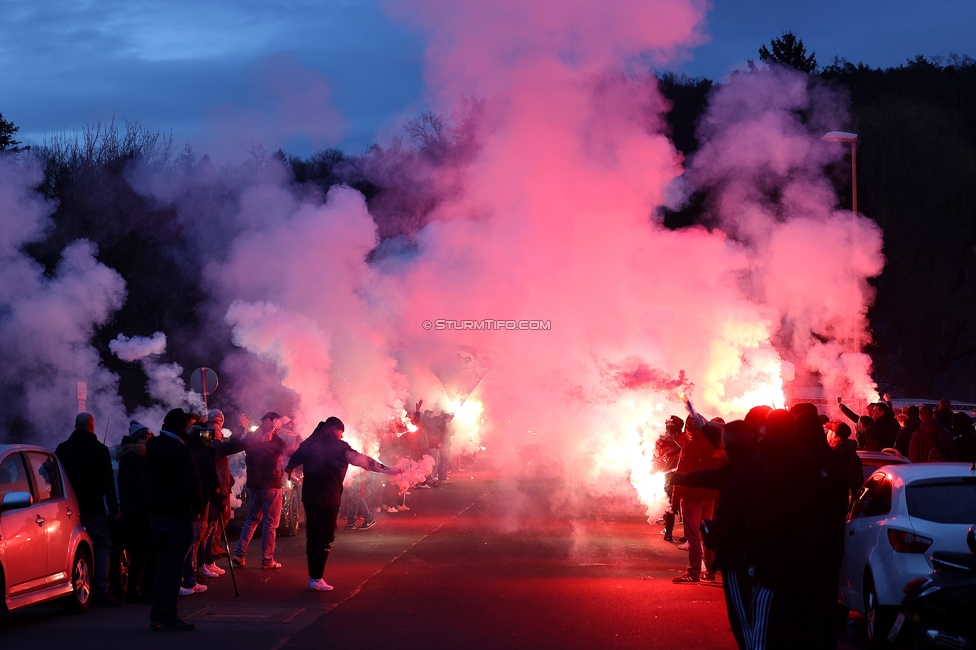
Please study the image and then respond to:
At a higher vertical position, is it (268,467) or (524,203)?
(524,203)

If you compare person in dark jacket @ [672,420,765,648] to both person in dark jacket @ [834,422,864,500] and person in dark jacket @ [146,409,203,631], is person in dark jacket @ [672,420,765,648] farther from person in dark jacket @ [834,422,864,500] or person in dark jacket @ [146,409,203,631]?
person in dark jacket @ [834,422,864,500]

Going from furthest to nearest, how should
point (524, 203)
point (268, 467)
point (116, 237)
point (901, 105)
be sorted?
1. point (901, 105)
2. point (116, 237)
3. point (524, 203)
4. point (268, 467)

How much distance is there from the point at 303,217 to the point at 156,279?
10.2 meters

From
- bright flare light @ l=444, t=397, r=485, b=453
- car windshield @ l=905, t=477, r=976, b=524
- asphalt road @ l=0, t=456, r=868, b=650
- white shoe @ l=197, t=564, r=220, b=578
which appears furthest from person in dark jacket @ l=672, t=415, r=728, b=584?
bright flare light @ l=444, t=397, r=485, b=453

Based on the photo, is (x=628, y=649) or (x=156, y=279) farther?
(x=156, y=279)

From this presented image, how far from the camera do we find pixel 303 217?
21.9 meters

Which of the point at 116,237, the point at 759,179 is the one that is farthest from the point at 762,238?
the point at 116,237

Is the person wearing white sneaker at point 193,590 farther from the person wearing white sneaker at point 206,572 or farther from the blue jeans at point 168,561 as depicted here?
the blue jeans at point 168,561

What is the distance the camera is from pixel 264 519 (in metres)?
13.0

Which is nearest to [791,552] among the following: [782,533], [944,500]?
[782,533]

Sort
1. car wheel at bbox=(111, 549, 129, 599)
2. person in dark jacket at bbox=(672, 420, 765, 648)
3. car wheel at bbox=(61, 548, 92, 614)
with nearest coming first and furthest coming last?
person in dark jacket at bbox=(672, 420, 765, 648) < car wheel at bbox=(61, 548, 92, 614) < car wheel at bbox=(111, 549, 129, 599)

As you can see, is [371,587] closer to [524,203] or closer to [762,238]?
[524,203]

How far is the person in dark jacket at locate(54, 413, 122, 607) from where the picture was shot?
1012 centimetres

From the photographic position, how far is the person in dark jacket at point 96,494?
1012cm
